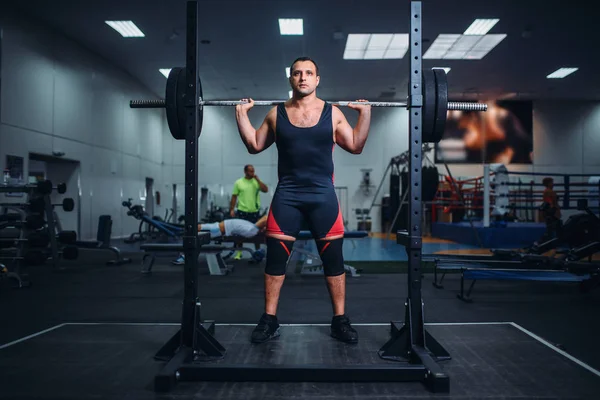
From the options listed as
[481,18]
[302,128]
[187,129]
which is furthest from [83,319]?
[481,18]

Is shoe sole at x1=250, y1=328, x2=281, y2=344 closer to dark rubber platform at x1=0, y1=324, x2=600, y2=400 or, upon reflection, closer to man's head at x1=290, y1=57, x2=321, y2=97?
dark rubber platform at x1=0, y1=324, x2=600, y2=400

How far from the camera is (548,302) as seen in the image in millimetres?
2965

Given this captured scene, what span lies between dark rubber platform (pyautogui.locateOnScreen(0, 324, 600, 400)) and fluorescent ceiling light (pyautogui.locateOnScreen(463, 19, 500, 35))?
5.80 metres

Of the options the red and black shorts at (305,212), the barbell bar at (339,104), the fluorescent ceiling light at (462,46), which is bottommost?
the red and black shorts at (305,212)

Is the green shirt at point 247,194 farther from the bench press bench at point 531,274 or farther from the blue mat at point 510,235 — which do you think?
the blue mat at point 510,235

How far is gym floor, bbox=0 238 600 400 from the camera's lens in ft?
4.72

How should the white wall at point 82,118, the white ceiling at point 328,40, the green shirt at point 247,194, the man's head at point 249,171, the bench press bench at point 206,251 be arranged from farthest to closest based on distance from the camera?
the white ceiling at point 328,40
the white wall at point 82,118
the green shirt at point 247,194
the man's head at point 249,171
the bench press bench at point 206,251

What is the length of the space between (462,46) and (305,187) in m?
6.80

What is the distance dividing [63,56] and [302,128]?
6.52 m

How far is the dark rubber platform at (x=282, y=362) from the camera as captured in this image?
1.40 metres

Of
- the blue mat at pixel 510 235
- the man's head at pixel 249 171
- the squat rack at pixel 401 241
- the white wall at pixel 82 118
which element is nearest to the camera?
the squat rack at pixel 401 241

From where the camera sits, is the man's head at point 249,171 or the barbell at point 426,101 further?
the man's head at point 249,171

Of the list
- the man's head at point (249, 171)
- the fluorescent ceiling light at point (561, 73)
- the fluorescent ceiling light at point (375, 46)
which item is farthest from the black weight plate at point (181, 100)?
the fluorescent ceiling light at point (561, 73)

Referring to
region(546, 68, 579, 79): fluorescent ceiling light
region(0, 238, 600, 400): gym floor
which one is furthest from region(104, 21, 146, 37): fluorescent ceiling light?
region(546, 68, 579, 79): fluorescent ceiling light
